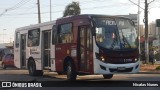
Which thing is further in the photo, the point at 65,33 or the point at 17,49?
the point at 17,49

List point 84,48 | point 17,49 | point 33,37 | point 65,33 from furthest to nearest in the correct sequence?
point 17,49
point 33,37
point 65,33
point 84,48

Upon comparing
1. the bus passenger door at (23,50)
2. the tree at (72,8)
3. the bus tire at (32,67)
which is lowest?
the bus tire at (32,67)

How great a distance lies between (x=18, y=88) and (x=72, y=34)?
17.7 feet

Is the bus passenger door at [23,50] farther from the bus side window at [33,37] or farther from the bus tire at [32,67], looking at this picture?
the bus tire at [32,67]

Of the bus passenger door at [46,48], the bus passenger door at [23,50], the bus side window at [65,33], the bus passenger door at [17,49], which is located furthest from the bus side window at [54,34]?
the bus passenger door at [17,49]

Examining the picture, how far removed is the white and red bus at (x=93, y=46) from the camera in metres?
18.0

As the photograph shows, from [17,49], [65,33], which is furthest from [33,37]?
[65,33]

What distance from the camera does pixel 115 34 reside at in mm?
18438

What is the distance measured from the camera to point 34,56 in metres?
24.4

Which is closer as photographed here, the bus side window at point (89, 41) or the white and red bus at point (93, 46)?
the white and red bus at point (93, 46)

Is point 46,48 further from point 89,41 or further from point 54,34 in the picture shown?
point 89,41

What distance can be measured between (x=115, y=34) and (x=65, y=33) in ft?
10.7

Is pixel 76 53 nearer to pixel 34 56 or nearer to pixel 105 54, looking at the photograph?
pixel 105 54

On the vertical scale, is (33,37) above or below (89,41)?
above
